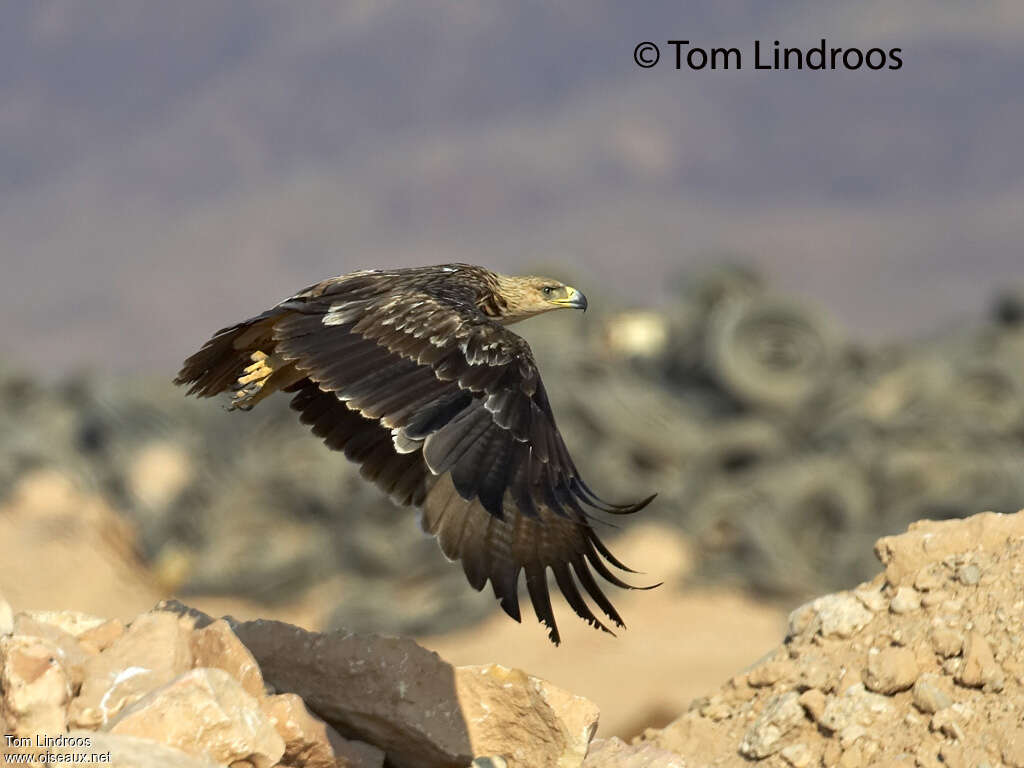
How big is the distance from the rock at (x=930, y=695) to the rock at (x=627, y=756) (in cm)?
104

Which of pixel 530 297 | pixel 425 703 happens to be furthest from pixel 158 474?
pixel 425 703

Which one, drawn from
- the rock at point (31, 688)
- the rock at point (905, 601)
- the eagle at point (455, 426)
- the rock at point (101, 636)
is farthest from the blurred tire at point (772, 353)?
the rock at point (31, 688)

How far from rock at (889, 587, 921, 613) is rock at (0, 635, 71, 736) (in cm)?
343

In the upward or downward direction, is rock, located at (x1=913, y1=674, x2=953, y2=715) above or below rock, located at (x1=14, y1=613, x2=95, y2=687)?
below

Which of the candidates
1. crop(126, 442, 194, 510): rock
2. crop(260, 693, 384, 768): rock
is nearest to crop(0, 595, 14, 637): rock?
crop(260, 693, 384, 768): rock

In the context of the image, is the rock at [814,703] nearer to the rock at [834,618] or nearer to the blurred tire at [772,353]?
the rock at [834,618]

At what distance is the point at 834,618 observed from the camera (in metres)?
6.36

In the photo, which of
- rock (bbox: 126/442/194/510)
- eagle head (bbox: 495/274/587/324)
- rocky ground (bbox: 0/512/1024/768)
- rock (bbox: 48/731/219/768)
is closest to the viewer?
rock (bbox: 48/731/219/768)

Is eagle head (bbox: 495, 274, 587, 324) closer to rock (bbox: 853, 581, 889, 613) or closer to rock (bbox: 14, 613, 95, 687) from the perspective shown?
rock (bbox: 853, 581, 889, 613)

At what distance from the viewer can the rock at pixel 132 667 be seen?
5.14 m

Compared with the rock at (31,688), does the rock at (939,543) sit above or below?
above

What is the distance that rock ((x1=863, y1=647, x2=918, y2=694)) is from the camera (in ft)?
19.2

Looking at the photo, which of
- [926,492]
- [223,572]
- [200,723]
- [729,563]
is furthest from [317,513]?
[200,723]

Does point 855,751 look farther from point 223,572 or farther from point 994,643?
point 223,572
